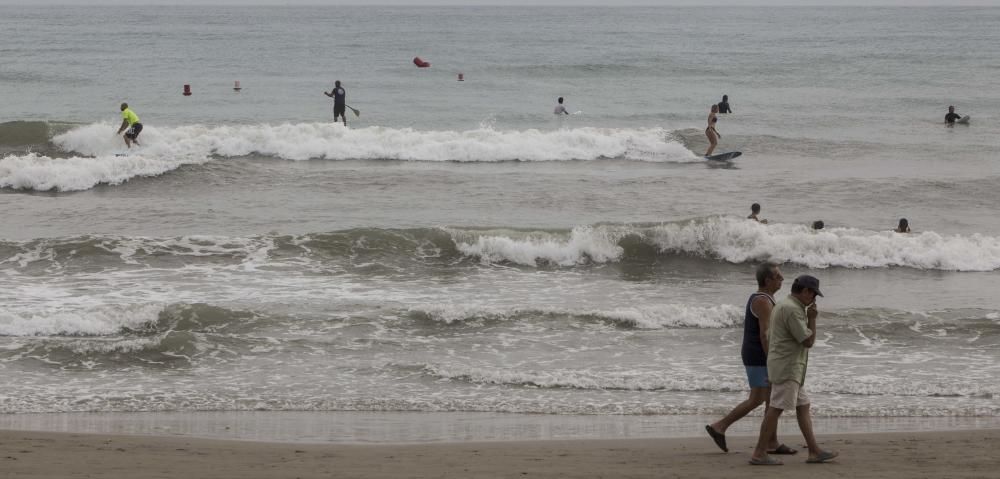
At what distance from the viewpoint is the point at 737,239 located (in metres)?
18.3

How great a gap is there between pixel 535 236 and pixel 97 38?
193ft

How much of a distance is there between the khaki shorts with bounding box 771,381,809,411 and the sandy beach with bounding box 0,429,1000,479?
447 mm

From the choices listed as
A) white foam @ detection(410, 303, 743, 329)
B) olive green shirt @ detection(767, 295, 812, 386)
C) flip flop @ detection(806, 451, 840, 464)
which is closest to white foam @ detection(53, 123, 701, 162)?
white foam @ detection(410, 303, 743, 329)

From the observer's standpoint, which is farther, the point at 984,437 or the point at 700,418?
the point at 700,418

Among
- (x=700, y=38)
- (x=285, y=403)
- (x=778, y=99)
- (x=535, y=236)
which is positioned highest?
(x=700, y=38)

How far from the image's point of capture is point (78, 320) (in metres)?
13.1

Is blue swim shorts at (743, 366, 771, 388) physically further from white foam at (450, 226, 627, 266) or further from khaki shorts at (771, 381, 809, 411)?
white foam at (450, 226, 627, 266)

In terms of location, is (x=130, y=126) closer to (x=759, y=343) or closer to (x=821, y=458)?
(x=759, y=343)

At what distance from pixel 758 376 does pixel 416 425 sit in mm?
3175

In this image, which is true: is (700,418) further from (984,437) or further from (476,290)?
(476,290)

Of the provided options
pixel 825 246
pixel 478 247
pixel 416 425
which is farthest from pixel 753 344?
pixel 825 246

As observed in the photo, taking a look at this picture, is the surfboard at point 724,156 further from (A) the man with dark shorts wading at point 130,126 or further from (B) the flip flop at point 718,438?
(B) the flip flop at point 718,438

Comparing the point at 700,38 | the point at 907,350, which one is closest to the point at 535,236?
the point at 907,350

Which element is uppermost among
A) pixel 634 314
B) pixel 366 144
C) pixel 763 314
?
pixel 366 144
